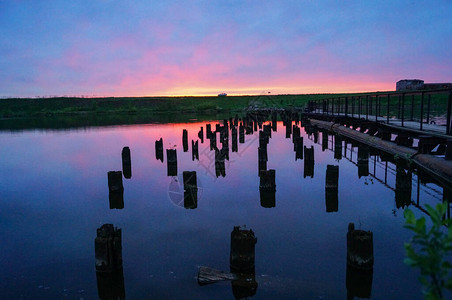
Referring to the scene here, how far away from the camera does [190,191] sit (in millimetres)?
11938

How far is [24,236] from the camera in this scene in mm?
9508

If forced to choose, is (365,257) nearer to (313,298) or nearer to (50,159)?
(313,298)

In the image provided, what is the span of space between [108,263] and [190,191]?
5343 millimetres

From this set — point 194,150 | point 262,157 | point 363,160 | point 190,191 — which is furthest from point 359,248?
point 194,150

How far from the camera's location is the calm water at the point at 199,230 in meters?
6.58

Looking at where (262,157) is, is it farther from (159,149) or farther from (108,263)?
(108,263)

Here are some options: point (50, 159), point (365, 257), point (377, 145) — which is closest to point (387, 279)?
point (365, 257)

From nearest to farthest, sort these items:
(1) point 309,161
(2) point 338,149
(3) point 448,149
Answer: (3) point 448,149 < (1) point 309,161 < (2) point 338,149

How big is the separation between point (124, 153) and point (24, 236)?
A: 25.6 feet

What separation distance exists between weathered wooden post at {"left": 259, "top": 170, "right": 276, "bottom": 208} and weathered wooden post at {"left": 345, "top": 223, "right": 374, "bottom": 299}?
205 inches

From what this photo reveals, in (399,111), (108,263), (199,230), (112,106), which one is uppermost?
(112,106)

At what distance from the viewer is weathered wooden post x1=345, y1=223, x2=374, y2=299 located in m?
6.20

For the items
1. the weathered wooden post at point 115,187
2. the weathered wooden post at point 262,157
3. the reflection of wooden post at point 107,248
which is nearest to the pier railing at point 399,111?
the weathered wooden post at point 262,157

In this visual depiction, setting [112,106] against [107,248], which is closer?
[107,248]
